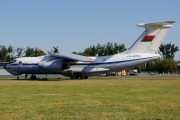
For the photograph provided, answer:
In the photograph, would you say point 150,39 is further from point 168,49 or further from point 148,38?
point 168,49

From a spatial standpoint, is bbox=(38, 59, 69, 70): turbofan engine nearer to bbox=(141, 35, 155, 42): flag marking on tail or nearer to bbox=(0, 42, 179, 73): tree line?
bbox=(141, 35, 155, 42): flag marking on tail

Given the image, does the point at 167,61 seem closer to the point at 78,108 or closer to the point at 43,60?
the point at 43,60

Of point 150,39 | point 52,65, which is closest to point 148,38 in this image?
point 150,39

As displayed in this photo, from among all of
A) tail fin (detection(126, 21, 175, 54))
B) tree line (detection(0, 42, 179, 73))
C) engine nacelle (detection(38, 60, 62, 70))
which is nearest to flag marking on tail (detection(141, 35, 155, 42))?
tail fin (detection(126, 21, 175, 54))

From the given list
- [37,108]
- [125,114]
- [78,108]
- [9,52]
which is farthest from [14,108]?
[9,52]

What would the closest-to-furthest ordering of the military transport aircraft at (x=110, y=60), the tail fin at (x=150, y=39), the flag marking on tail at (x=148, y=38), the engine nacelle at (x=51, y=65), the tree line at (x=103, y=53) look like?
1. the tail fin at (x=150, y=39)
2. the military transport aircraft at (x=110, y=60)
3. the flag marking on tail at (x=148, y=38)
4. the engine nacelle at (x=51, y=65)
5. the tree line at (x=103, y=53)

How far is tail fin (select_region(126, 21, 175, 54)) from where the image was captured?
128 feet

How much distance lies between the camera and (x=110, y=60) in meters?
40.3

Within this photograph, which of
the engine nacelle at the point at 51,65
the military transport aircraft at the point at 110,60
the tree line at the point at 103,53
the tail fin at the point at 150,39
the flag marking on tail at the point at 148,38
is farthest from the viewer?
the tree line at the point at 103,53

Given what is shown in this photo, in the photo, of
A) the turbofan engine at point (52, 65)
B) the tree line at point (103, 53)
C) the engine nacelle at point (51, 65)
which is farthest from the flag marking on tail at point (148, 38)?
the tree line at point (103, 53)

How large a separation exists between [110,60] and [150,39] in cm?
590

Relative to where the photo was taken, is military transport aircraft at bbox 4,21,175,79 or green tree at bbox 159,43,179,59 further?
green tree at bbox 159,43,179,59

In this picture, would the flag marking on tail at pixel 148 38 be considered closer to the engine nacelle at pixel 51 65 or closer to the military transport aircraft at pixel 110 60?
the military transport aircraft at pixel 110 60

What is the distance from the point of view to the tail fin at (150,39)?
39094 mm
